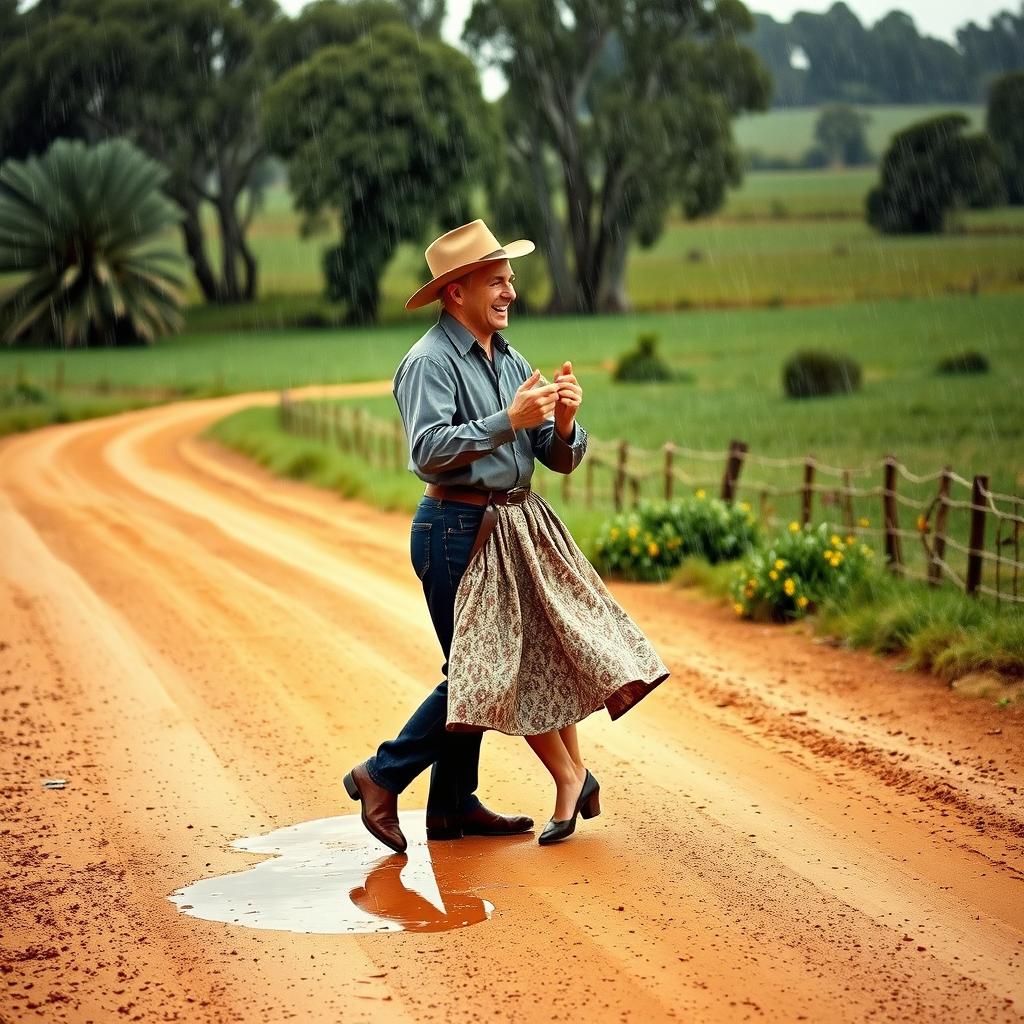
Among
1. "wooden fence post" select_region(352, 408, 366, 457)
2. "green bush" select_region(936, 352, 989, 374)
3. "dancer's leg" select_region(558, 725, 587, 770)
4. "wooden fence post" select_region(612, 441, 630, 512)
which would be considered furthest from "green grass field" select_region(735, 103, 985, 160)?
"dancer's leg" select_region(558, 725, 587, 770)

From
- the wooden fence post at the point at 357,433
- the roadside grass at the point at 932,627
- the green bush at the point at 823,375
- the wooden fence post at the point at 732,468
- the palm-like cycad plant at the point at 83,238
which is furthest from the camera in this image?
the palm-like cycad plant at the point at 83,238

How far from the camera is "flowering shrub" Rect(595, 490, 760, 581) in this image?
1197 cm

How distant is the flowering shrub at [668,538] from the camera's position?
39.3ft

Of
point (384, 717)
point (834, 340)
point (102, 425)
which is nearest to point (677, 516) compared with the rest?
point (384, 717)

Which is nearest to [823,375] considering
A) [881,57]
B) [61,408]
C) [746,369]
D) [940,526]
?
[746,369]

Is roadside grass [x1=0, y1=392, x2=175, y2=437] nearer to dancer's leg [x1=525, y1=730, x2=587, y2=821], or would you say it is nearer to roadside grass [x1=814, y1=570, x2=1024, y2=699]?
roadside grass [x1=814, y1=570, x2=1024, y2=699]

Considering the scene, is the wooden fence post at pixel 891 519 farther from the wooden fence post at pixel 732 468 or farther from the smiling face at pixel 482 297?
the smiling face at pixel 482 297

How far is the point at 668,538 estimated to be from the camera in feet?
39.4

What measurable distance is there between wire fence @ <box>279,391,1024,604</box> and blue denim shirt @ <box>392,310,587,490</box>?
447 centimetres

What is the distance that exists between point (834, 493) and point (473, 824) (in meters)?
9.73

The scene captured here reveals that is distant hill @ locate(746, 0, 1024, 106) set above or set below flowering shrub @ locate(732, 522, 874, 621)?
above

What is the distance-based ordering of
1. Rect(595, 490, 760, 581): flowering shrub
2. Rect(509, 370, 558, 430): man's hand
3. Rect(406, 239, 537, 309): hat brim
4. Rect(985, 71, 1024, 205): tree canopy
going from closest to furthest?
Rect(509, 370, 558, 430): man's hand
Rect(406, 239, 537, 309): hat brim
Rect(595, 490, 760, 581): flowering shrub
Rect(985, 71, 1024, 205): tree canopy

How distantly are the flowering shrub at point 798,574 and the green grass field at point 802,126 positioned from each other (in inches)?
4739

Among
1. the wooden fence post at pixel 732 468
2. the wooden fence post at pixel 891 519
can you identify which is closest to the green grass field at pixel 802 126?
the wooden fence post at pixel 732 468
